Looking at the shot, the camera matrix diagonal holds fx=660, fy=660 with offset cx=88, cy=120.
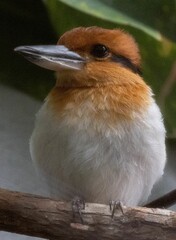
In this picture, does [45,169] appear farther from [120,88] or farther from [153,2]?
[153,2]

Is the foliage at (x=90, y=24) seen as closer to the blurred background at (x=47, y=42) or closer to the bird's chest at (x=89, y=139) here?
the blurred background at (x=47, y=42)

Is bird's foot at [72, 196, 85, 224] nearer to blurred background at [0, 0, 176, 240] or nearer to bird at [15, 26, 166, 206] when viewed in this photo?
bird at [15, 26, 166, 206]

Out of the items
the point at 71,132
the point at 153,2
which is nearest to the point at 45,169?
the point at 71,132

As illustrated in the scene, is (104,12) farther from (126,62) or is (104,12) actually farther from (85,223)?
(85,223)

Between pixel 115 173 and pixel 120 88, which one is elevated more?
pixel 120 88

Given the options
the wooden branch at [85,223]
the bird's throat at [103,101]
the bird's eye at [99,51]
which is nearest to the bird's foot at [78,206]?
the wooden branch at [85,223]

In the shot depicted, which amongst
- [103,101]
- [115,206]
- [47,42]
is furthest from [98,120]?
[47,42]

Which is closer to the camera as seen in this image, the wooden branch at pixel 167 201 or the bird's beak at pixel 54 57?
the bird's beak at pixel 54 57

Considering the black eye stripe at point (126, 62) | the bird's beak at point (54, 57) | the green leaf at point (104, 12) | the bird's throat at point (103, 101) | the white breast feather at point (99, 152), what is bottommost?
the white breast feather at point (99, 152)
